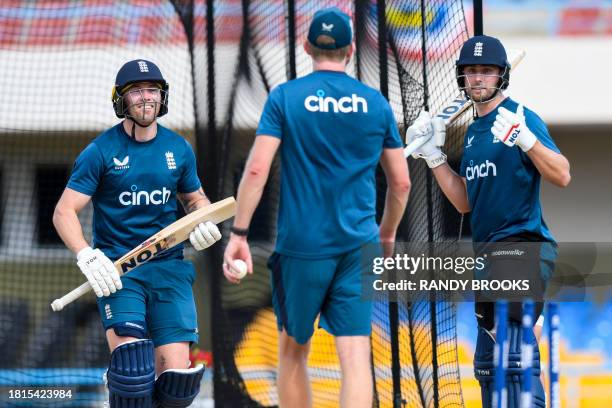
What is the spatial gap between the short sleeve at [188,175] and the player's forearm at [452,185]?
1112mm

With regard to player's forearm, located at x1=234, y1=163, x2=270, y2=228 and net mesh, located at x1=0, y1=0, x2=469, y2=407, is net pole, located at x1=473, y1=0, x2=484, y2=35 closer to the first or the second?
net mesh, located at x1=0, y1=0, x2=469, y2=407

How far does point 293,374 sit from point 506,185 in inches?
48.3

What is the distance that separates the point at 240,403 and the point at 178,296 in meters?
1.61

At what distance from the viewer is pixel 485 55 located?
4855 mm

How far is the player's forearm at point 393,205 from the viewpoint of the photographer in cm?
470

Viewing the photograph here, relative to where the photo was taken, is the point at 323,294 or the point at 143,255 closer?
the point at 323,294

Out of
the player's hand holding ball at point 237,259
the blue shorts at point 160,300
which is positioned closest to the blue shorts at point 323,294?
the player's hand holding ball at point 237,259

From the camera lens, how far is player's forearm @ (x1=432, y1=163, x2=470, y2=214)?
5.17 m

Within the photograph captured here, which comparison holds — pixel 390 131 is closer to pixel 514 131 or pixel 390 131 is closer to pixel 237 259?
pixel 514 131

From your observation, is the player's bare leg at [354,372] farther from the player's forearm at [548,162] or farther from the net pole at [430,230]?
the net pole at [430,230]

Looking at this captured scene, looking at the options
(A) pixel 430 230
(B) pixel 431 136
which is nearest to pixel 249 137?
(A) pixel 430 230

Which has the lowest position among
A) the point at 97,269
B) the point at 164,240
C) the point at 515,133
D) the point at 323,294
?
the point at 323,294

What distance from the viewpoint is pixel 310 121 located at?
4477 mm

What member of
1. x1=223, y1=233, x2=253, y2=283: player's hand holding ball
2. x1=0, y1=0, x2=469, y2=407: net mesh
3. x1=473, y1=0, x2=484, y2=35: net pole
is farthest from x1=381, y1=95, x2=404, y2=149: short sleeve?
x1=473, y1=0, x2=484, y2=35: net pole
